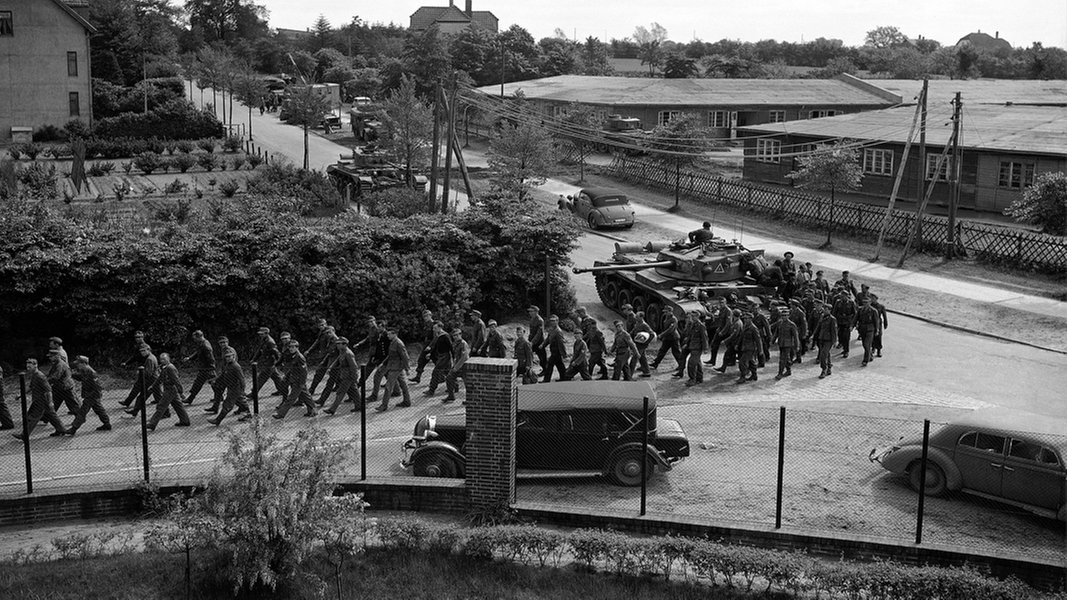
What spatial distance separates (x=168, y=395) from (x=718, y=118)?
1939 inches

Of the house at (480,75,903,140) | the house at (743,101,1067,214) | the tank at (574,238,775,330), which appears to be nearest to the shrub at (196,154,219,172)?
the house at (480,75,903,140)

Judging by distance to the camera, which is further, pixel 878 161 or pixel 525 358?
pixel 878 161

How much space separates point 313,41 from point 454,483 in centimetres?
11730

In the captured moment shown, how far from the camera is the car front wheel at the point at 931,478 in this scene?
14.7 meters

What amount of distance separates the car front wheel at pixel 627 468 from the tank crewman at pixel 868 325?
30.6ft

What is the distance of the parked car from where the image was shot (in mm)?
39031

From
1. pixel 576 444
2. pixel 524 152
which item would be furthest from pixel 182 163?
pixel 576 444

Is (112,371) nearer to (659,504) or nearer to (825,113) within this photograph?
(659,504)

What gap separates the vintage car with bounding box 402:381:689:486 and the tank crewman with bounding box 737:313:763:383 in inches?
240

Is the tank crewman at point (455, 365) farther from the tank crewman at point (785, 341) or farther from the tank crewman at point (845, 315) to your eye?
the tank crewman at point (845, 315)

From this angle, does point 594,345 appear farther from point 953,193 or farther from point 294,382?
point 953,193

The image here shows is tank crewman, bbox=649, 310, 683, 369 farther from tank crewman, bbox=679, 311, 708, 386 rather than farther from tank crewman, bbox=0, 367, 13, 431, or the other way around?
tank crewman, bbox=0, 367, 13, 431

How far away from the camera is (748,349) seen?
21375 mm

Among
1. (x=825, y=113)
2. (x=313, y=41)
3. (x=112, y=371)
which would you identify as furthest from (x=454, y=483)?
(x=313, y=41)
